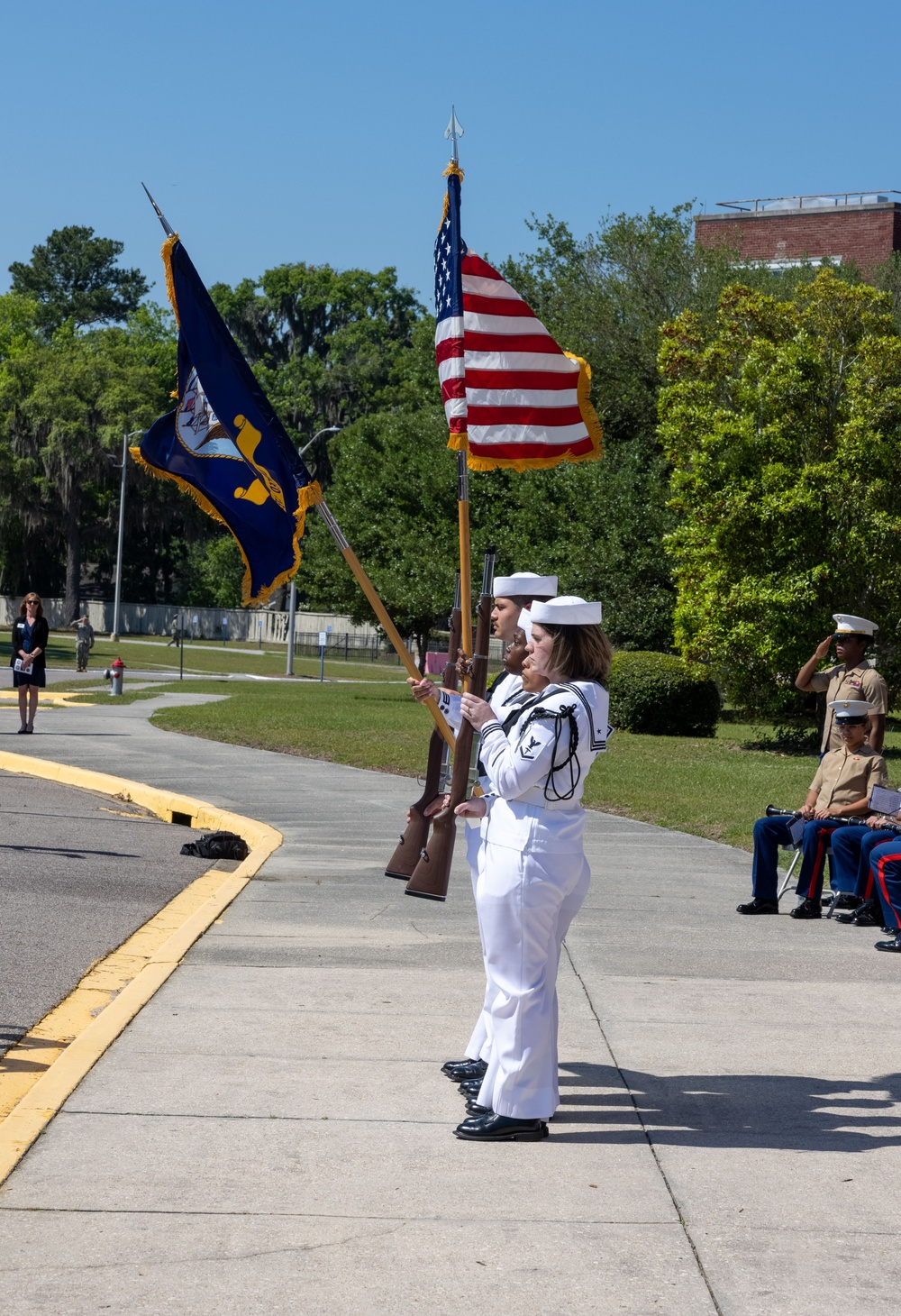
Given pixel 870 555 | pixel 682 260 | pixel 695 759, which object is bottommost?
pixel 695 759

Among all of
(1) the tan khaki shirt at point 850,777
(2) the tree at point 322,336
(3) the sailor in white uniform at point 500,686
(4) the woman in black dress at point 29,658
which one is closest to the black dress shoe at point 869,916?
(1) the tan khaki shirt at point 850,777

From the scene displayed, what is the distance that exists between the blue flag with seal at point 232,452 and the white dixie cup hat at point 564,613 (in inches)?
79.5

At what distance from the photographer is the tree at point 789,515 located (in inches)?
925

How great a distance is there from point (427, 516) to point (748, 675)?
1557 cm

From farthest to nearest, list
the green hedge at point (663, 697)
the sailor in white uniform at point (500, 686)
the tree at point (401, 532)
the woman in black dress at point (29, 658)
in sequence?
1. the tree at point (401, 532)
2. the green hedge at point (663, 697)
3. the woman in black dress at point (29, 658)
4. the sailor in white uniform at point (500, 686)

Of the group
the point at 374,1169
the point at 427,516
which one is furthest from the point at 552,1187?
the point at 427,516

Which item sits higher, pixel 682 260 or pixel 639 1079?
pixel 682 260

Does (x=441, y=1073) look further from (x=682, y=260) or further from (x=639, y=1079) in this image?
(x=682, y=260)

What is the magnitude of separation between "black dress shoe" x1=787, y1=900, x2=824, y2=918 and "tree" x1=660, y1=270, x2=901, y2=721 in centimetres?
1407

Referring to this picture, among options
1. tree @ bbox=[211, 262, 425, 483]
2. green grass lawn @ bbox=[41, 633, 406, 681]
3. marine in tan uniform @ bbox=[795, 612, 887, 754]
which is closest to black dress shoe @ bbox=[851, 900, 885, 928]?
marine in tan uniform @ bbox=[795, 612, 887, 754]

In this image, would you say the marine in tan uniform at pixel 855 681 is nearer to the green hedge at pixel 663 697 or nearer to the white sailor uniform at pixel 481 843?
the white sailor uniform at pixel 481 843

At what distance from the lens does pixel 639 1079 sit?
5785 millimetres

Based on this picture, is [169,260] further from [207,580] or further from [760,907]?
[207,580]

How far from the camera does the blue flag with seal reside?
6.93 meters
